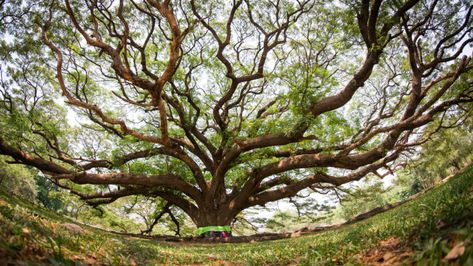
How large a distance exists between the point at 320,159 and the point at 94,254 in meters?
9.66

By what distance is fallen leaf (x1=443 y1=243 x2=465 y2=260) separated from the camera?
5.42 ft

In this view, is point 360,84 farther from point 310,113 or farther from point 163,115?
point 163,115

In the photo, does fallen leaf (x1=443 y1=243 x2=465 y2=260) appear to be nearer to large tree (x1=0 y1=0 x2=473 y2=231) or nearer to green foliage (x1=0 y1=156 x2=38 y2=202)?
large tree (x1=0 y1=0 x2=473 y2=231)

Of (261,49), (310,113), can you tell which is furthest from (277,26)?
(310,113)

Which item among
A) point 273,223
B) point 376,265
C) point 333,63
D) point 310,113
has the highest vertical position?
point 333,63

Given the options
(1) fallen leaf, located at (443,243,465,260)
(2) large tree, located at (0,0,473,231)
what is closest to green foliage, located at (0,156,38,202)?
(2) large tree, located at (0,0,473,231)

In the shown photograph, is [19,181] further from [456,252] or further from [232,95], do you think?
[456,252]

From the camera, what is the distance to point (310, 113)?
33.8 ft

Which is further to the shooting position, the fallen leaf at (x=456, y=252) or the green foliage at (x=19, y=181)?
the green foliage at (x=19, y=181)

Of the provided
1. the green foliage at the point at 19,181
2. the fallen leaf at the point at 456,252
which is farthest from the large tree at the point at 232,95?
the green foliage at the point at 19,181

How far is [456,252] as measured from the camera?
167cm

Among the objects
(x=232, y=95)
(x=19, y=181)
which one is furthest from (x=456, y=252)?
(x=19, y=181)

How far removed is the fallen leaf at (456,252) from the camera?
1652mm

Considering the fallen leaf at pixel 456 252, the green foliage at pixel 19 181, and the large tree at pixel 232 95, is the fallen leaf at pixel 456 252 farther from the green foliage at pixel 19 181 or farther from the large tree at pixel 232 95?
the green foliage at pixel 19 181
